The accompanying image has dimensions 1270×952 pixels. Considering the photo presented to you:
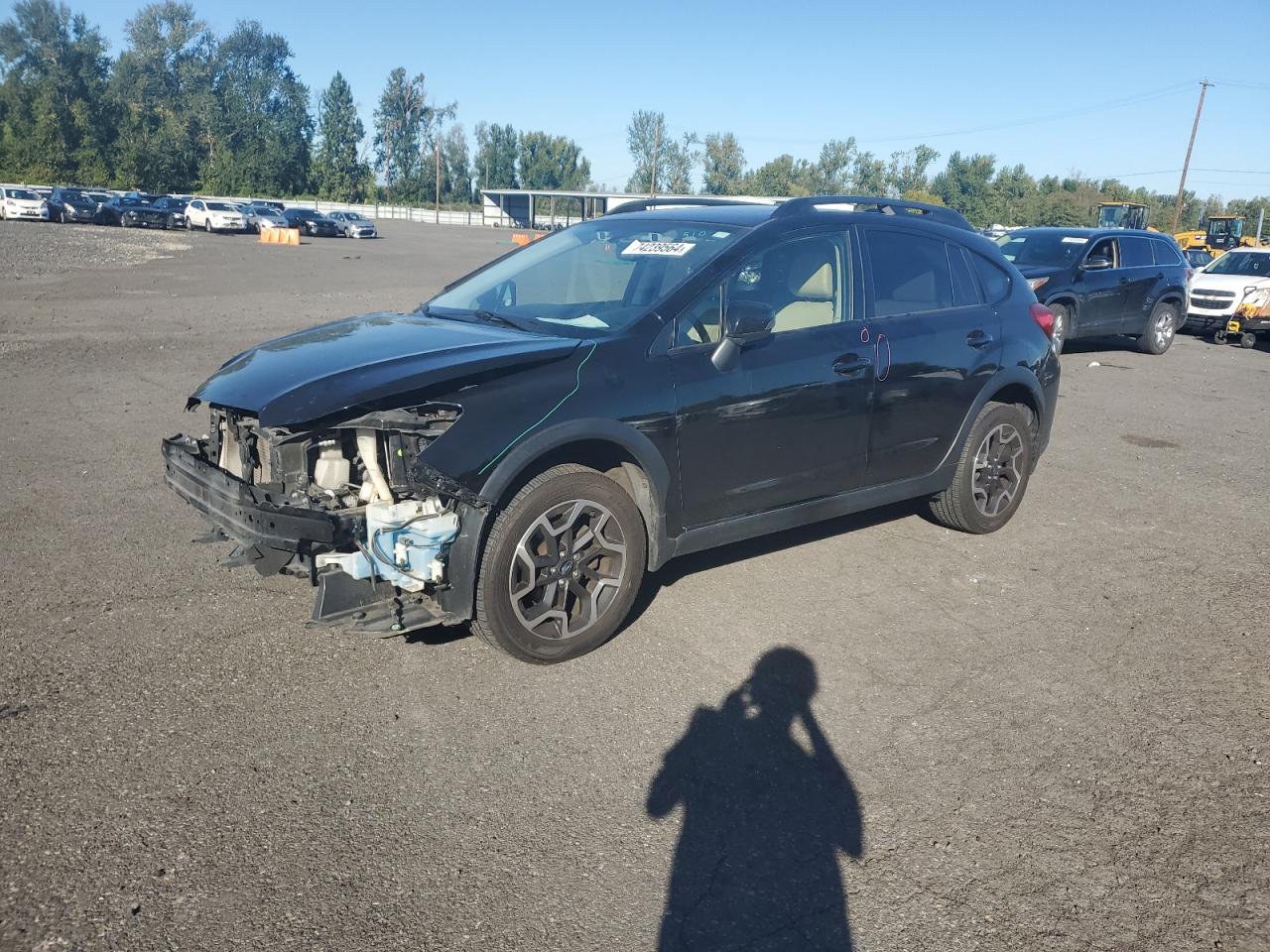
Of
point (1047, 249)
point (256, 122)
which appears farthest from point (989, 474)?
point (256, 122)

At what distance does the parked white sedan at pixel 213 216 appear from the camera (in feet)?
163

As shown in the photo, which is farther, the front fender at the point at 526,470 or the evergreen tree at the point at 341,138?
the evergreen tree at the point at 341,138

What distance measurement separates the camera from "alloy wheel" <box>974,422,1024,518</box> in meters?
6.04

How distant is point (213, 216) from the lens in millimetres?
49812

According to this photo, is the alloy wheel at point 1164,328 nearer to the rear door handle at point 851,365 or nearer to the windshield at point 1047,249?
the windshield at point 1047,249

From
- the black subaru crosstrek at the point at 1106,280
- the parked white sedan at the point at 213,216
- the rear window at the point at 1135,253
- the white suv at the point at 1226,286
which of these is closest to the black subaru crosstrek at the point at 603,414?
the black subaru crosstrek at the point at 1106,280

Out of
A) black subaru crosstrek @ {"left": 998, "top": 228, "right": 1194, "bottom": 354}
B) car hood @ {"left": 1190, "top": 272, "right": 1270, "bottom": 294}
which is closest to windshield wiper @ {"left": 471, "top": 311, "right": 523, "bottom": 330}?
black subaru crosstrek @ {"left": 998, "top": 228, "right": 1194, "bottom": 354}

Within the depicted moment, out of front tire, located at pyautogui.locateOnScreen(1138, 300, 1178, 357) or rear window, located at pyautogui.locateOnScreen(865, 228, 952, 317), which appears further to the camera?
front tire, located at pyautogui.locateOnScreen(1138, 300, 1178, 357)

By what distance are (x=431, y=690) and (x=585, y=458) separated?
1.19 meters

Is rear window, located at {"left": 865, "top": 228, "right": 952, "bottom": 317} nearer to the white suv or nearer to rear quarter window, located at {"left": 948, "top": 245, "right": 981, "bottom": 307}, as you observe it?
rear quarter window, located at {"left": 948, "top": 245, "right": 981, "bottom": 307}

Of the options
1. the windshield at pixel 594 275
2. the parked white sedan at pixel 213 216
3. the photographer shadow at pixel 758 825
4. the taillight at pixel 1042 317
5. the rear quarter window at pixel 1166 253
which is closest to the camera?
the photographer shadow at pixel 758 825

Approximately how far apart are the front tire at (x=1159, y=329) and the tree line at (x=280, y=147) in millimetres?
63839

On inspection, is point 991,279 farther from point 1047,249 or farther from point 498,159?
point 498,159

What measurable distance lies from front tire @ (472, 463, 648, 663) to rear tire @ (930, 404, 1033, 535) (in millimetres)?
2509
